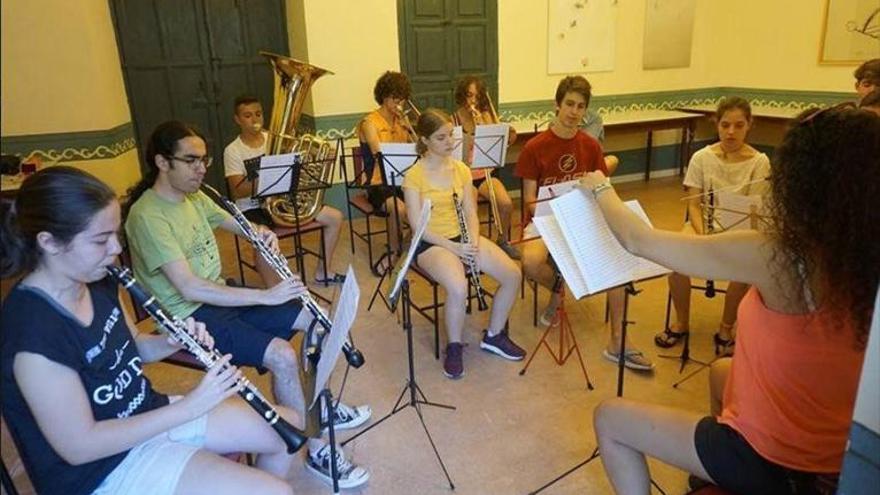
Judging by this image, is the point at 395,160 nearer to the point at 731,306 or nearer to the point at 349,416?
the point at 349,416

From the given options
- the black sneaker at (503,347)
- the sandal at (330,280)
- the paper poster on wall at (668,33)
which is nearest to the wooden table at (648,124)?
the paper poster on wall at (668,33)

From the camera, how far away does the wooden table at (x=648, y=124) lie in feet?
18.6

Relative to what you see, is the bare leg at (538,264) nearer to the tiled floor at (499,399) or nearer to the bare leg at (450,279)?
the tiled floor at (499,399)

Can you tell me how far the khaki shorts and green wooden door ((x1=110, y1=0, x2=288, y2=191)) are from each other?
4176 mm

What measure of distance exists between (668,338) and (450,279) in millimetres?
1168

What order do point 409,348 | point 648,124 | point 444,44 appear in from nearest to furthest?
point 409,348 → point 444,44 → point 648,124

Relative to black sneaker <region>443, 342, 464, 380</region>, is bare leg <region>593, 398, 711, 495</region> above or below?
above

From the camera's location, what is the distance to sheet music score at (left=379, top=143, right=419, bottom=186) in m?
3.24

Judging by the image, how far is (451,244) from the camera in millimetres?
2834

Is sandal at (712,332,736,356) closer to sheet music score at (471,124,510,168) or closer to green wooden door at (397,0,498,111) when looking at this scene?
sheet music score at (471,124,510,168)

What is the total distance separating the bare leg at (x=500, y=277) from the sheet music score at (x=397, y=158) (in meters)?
0.68

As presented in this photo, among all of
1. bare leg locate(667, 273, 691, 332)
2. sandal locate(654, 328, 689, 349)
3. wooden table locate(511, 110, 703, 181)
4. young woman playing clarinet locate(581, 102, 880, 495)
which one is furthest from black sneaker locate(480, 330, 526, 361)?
wooden table locate(511, 110, 703, 181)

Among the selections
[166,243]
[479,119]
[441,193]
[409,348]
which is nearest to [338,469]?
[409,348]

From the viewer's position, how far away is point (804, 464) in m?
1.30
